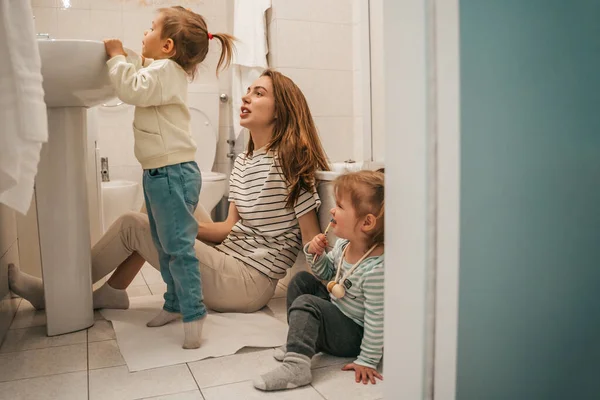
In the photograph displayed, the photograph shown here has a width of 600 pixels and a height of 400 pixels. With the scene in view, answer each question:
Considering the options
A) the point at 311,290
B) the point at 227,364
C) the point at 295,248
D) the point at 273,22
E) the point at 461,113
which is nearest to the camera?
the point at 461,113

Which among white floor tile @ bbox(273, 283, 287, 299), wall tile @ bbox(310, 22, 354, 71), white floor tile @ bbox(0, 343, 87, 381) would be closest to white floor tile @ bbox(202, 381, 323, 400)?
white floor tile @ bbox(0, 343, 87, 381)

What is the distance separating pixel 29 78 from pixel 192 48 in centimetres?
88

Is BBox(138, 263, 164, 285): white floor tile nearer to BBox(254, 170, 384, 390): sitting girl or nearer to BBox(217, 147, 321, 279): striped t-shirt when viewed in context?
BBox(217, 147, 321, 279): striped t-shirt

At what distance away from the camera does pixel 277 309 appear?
1849mm

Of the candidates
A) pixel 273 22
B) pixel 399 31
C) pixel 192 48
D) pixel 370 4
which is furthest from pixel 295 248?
pixel 273 22

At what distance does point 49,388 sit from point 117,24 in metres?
2.64

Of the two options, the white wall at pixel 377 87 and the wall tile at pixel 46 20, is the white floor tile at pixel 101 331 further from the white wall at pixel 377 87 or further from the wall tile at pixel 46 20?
the wall tile at pixel 46 20

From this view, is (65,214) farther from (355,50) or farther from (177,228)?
(355,50)

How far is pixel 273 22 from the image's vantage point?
275 cm

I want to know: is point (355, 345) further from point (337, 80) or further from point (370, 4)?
point (337, 80)

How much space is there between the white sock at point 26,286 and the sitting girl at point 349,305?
869 mm

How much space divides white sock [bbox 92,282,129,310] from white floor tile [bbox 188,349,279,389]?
541mm

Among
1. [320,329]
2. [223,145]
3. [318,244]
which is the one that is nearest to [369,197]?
[318,244]

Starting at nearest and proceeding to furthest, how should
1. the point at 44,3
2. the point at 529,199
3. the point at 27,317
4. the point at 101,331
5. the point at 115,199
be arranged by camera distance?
the point at 529,199
the point at 101,331
the point at 27,317
the point at 115,199
the point at 44,3
